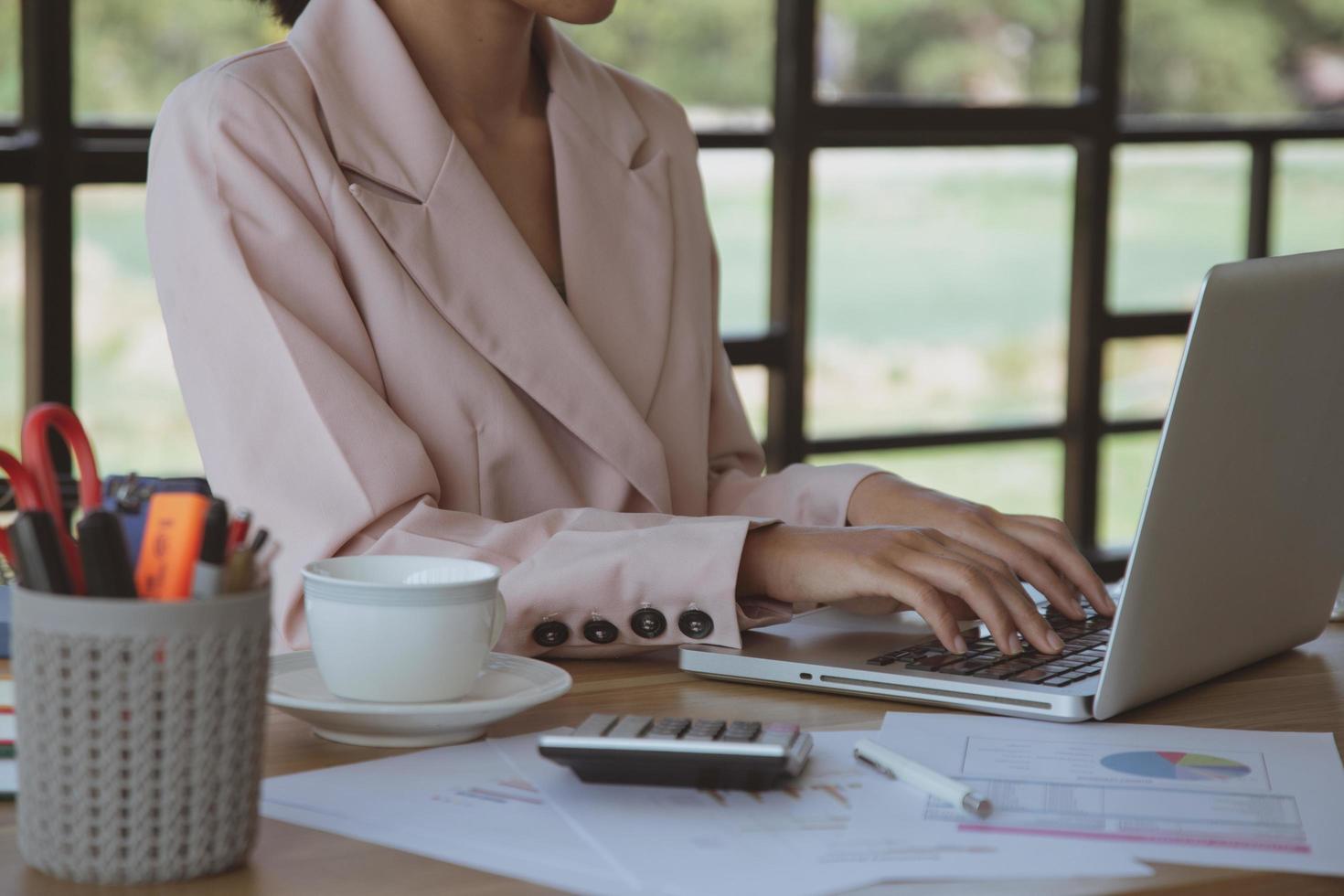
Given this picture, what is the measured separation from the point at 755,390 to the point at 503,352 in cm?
191

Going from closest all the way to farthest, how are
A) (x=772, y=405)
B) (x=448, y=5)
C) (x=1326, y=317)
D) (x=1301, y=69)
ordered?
(x=1326, y=317) < (x=448, y=5) < (x=772, y=405) < (x=1301, y=69)

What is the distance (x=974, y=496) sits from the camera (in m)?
3.66

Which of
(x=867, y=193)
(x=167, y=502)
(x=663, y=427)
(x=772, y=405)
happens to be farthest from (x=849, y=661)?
(x=867, y=193)

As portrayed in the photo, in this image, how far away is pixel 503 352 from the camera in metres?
1.38

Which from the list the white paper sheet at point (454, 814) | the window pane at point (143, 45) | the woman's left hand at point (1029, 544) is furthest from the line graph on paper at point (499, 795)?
the window pane at point (143, 45)

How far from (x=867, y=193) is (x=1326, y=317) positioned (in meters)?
2.46

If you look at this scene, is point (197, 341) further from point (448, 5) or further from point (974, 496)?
point (974, 496)

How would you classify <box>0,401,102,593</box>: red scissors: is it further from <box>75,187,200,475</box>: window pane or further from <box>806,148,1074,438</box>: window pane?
<box>806,148,1074,438</box>: window pane

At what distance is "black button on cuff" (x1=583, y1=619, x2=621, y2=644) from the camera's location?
1.07 m

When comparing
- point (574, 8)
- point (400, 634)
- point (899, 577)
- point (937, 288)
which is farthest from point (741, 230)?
point (400, 634)

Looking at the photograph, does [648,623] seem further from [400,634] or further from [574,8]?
[574,8]

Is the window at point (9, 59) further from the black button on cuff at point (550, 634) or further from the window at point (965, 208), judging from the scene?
the black button on cuff at point (550, 634)

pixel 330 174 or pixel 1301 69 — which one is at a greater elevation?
pixel 1301 69

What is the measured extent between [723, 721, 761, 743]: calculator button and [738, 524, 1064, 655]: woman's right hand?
0.24 m
